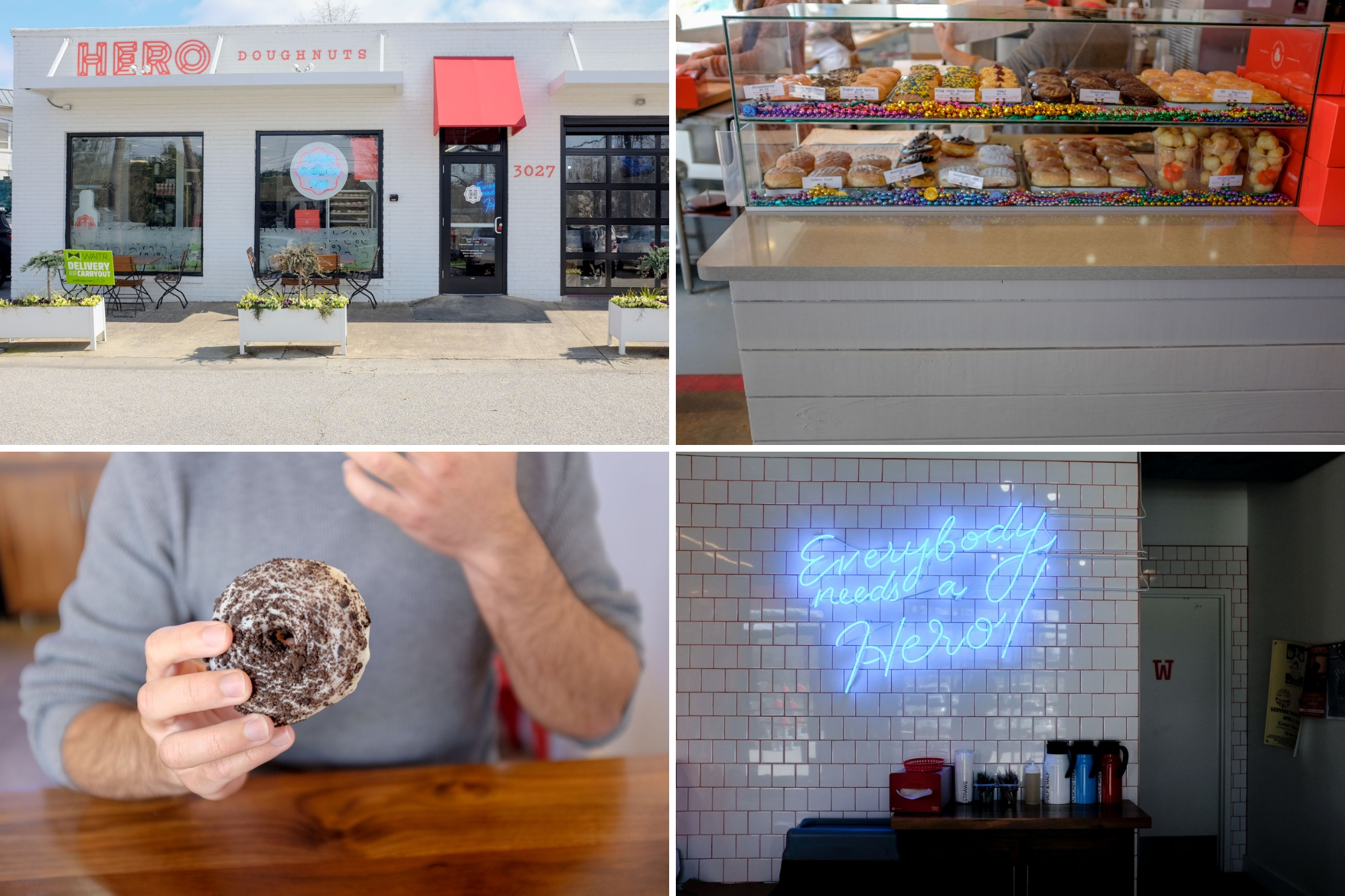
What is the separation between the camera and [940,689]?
16.7 feet

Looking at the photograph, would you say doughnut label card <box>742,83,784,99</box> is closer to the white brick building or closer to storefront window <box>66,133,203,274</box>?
the white brick building

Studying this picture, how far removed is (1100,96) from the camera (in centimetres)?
361

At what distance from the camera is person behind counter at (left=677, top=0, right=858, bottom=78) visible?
3.50 metres

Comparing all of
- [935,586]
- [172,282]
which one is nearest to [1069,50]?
[935,586]

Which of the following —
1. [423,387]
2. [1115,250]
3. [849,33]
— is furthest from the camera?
[423,387]

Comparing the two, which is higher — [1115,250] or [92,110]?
[92,110]

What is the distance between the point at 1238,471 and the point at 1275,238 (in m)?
3.53

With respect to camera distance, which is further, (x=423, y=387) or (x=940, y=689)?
(x=423, y=387)

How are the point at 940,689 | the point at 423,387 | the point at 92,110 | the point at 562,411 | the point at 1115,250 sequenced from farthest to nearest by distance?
1. the point at 92,110
2. the point at 423,387
3. the point at 562,411
4. the point at 940,689
5. the point at 1115,250

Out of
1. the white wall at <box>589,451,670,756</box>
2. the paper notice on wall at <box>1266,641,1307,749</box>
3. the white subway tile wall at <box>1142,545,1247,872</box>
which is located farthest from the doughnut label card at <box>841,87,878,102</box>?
the white subway tile wall at <box>1142,545,1247,872</box>

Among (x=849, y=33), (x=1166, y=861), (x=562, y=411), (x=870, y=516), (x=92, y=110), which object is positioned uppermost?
(x=92, y=110)

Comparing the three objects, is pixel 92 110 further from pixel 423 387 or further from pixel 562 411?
pixel 562 411

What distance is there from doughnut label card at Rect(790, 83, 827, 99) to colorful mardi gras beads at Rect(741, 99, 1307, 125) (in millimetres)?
25

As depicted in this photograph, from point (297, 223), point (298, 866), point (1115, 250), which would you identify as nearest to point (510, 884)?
point (298, 866)
